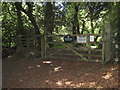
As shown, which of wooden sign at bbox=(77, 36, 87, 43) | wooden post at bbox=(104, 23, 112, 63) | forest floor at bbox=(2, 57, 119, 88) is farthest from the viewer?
wooden sign at bbox=(77, 36, 87, 43)

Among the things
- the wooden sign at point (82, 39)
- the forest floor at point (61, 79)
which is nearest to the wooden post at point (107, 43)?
the wooden sign at point (82, 39)

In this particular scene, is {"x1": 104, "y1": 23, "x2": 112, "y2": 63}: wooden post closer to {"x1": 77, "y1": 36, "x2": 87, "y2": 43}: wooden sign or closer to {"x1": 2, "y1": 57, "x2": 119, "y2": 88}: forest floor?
{"x1": 77, "y1": 36, "x2": 87, "y2": 43}: wooden sign

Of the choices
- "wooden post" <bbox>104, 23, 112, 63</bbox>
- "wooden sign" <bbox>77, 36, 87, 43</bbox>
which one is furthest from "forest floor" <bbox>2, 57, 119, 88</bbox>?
"wooden sign" <bbox>77, 36, 87, 43</bbox>

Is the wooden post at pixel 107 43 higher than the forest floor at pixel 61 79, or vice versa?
the wooden post at pixel 107 43

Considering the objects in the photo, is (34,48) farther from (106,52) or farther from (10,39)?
(106,52)

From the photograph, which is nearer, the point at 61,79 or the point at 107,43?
the point at 61,79

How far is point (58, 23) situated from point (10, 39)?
16.1 ft

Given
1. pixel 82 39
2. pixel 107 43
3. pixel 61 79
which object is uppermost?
pixel 82 39

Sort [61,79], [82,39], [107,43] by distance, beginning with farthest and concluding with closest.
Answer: [82,39]
[107,43]
[61,79]

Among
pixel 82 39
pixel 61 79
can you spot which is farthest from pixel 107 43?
pixel 61 79

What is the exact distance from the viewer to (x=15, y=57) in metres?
9.10

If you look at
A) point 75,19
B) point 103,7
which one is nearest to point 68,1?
point 75,19

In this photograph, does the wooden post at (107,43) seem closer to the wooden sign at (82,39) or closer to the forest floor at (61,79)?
the wooden sign at (82,39)

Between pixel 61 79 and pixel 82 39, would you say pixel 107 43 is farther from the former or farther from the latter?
pixel 61 79
